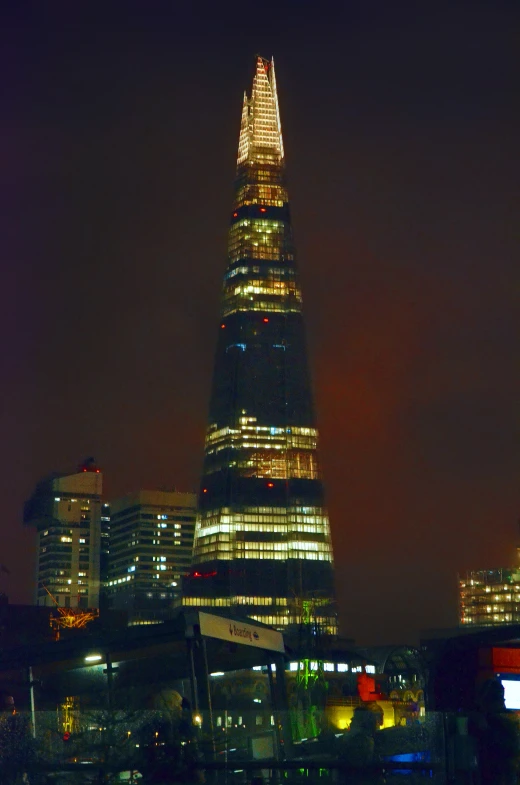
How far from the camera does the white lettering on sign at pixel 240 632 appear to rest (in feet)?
270

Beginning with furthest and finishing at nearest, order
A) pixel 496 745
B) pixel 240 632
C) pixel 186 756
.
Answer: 1. pixel 240 632
2. pixel 186 756
3. pixel 496 745

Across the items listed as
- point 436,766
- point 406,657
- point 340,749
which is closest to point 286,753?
point 340,749

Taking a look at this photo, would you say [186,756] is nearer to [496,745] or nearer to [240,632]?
[496,745]

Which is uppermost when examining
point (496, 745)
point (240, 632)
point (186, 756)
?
point (240, 632)

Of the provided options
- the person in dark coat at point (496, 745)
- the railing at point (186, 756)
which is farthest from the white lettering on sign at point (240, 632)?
the person in dark coat at point (496, 745)

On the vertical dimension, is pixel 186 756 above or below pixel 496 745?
below

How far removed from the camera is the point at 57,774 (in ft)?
178

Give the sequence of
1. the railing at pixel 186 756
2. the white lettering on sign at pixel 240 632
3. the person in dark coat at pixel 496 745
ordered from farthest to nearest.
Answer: the white lettering on sign at pixel 240 632
the railing at pixel 186 756
the person in dark coat at pixel 496 745

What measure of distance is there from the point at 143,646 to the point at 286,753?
21840 millimetres

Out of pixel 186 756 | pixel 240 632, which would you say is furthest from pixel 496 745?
pixel 240 632

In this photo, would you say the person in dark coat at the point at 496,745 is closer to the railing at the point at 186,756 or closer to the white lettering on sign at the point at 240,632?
the railing at the point at 186,756

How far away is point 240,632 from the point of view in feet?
283

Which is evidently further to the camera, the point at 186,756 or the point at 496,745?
the point at 186,756

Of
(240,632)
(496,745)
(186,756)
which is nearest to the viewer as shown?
(496,745)
